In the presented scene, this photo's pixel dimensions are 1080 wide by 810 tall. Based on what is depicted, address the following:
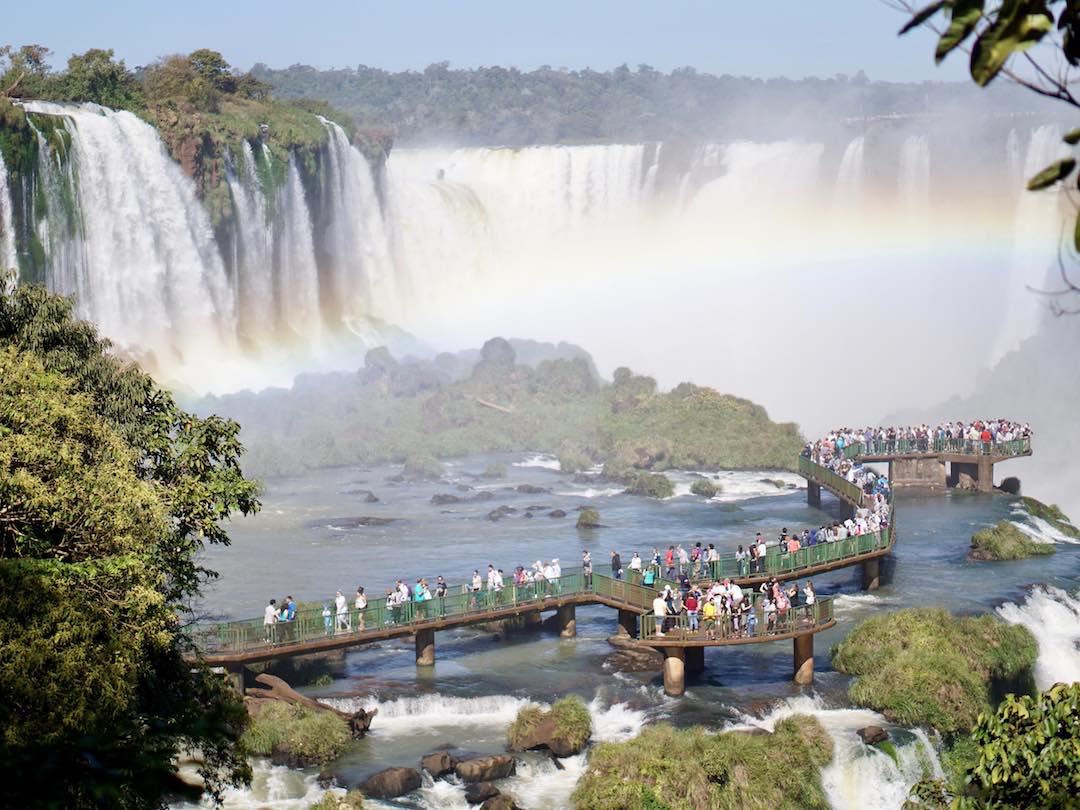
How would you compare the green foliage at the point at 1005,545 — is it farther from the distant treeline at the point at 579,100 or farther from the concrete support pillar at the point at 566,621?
the distant treeline at the point at 579,100

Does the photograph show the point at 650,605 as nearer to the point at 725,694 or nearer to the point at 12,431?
the point at 725,694

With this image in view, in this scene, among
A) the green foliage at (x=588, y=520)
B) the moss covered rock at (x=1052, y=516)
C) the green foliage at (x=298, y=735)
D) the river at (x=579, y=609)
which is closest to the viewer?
the green foliage at (x=298, y=735)

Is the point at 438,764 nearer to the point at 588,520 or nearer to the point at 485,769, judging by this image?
the point at 485,769

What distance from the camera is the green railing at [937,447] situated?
45.1 metres

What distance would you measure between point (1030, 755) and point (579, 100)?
480 ft

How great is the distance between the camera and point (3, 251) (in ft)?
153

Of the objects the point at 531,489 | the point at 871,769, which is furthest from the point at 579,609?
the point at 531,489

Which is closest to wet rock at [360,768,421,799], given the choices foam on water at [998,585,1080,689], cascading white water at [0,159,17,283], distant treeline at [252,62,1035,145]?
foam on water at [998,585,1080,689]

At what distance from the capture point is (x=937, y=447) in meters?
46.0

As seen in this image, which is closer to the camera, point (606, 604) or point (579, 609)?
point (606, 604)

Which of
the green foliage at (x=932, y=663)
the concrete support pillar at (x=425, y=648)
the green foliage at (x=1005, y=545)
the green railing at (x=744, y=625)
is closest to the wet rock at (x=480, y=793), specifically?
the green railing at (x=744, y=625)

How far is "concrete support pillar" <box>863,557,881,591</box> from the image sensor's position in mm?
32812

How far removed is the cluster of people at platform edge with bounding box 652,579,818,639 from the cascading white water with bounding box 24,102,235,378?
30050 mm

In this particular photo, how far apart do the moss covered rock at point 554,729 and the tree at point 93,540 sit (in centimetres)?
498
